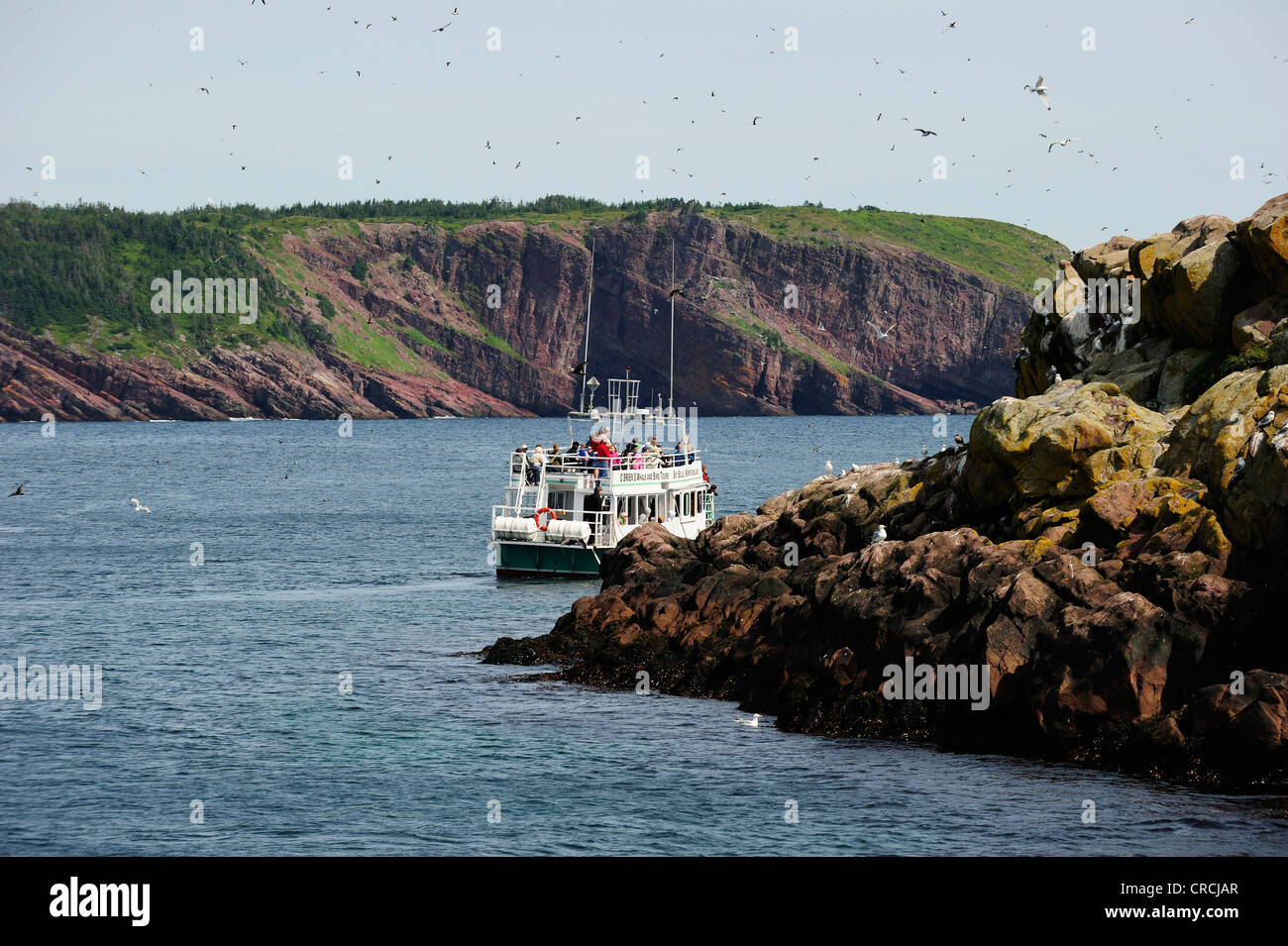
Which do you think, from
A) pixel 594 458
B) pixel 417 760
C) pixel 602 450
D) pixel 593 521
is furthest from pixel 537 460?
pixel 417 760

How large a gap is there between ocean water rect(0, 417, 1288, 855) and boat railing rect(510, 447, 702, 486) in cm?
481

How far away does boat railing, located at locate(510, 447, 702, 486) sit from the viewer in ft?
194

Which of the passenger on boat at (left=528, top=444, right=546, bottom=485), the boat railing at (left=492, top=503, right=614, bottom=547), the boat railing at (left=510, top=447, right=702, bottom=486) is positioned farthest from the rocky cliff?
the passenger on boat at (left=528, top=444, right=546, bottom=485)

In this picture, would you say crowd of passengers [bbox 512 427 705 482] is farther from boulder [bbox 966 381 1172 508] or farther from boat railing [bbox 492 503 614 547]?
boulder [bbox 966 381 1172 508]

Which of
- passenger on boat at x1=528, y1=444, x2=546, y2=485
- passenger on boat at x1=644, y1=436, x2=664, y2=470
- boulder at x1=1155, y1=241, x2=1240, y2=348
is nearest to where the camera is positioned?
boulder at x1=1155, y1=241, x2=1240, y2=348

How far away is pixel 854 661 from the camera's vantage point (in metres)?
33.4

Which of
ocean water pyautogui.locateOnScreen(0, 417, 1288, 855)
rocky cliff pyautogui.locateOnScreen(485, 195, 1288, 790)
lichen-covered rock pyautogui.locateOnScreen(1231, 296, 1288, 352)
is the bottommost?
ocean water pyautogui.locateOnScreen(0, 417, 1288, 855)

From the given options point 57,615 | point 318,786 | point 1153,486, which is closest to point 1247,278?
point 1153,486

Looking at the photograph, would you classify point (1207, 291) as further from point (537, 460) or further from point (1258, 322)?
point (537, 460)

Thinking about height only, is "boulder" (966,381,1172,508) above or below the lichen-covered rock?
below

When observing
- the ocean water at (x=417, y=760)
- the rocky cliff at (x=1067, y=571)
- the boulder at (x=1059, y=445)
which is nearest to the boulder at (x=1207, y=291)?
the rocky cliff at (x=1067, y=571)
